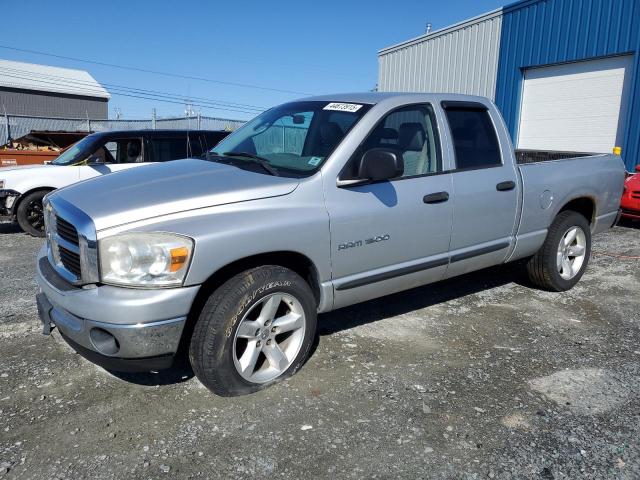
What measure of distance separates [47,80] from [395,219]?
48990mm

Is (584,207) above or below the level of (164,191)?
below

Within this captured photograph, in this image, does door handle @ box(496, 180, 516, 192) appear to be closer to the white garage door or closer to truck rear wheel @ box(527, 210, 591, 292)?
truck rear wheel @ box(527, 210, 591, 292)

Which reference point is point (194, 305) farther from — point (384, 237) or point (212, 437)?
point (384, 237)

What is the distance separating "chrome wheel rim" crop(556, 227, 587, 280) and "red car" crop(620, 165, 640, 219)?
3702 millimetres

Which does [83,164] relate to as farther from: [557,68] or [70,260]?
[557,68]

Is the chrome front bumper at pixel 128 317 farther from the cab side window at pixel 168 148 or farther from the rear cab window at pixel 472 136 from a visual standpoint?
the cab side window at pixel 168 148

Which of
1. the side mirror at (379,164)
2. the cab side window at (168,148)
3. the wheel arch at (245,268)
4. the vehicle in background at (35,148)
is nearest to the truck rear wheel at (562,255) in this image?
the side mirror at (379,164)

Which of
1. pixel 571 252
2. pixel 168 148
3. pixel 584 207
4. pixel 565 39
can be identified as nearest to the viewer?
pixel 571 252

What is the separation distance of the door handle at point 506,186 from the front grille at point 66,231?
312 centimetres

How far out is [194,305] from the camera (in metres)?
2.98

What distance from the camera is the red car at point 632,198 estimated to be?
26.9ft

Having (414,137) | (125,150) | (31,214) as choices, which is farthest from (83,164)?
(414,137)

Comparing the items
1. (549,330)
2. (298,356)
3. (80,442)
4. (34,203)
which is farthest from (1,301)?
(549,330)

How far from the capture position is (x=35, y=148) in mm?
11891
